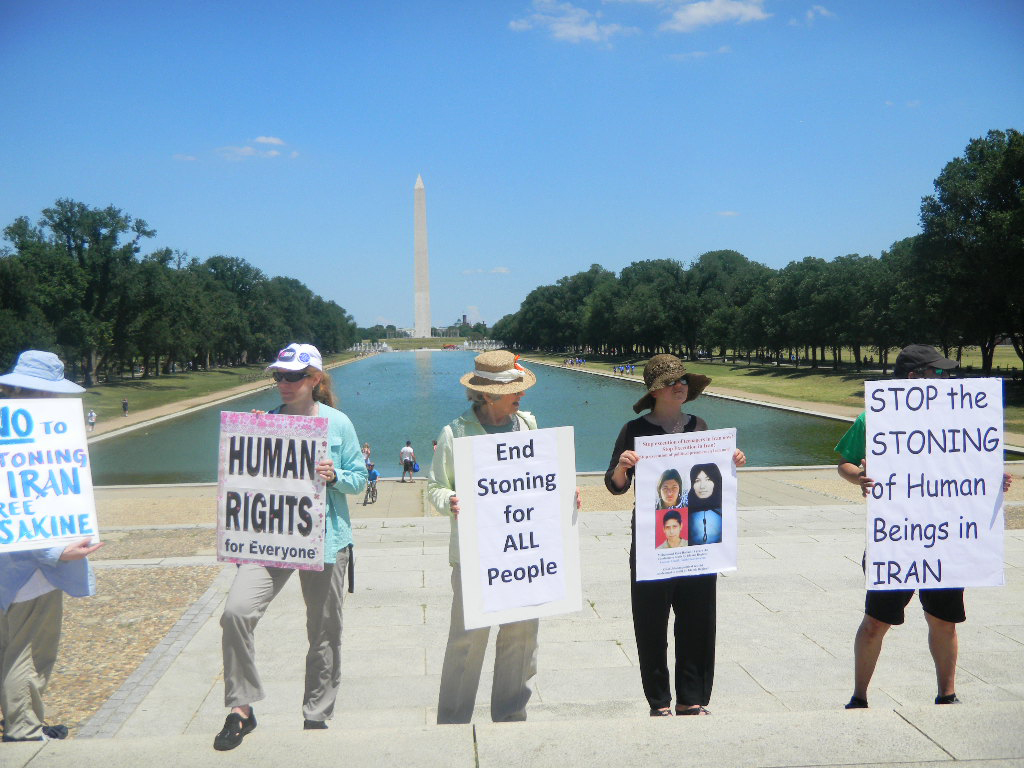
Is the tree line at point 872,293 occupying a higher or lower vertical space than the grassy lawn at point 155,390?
higher

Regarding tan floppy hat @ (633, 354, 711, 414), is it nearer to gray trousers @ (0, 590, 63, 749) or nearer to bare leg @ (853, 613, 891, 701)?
bare leg @ (853, 613, 891, 701)

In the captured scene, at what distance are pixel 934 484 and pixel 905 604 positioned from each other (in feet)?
2.19

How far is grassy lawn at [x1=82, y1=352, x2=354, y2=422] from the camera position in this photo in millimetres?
63125

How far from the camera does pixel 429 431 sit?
48.5m

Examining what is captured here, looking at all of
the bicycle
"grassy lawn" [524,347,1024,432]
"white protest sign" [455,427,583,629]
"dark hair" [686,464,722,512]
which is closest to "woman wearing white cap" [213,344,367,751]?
"white protest sign" [455,427,583,629]

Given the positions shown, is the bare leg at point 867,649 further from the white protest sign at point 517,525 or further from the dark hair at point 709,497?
the white protest sign at point 517,525

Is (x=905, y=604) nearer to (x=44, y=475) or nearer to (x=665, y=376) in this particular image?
(x=665, y=376)

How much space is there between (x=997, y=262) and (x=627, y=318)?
80.1m

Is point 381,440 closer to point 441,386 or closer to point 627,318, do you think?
point 441,386

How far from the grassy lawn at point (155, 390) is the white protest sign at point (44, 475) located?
1984 inches

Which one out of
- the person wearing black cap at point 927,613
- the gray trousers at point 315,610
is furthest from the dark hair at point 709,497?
the gray trousers at point 315,610

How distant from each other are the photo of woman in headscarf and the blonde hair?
6.70 feet

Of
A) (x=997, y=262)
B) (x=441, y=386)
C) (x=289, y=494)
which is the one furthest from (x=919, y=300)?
(x=289, y=494)

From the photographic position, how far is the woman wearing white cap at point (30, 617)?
4.55 m
